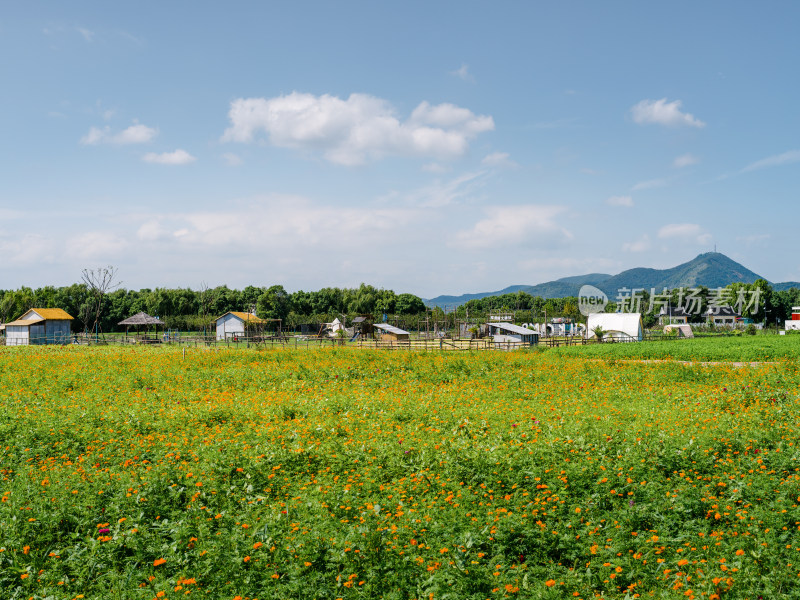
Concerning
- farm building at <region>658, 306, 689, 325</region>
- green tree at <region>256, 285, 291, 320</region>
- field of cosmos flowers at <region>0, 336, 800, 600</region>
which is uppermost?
green tree at <region>256, 285, 291, 320</region>

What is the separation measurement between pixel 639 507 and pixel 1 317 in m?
99.4

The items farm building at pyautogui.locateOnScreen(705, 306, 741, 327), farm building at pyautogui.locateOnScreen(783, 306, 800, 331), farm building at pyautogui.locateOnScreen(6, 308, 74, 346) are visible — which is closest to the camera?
farm building at pyautogui.locateOnScreen(6, 308, 74, 346)

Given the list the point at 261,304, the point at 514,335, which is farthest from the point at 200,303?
the point at 514,335

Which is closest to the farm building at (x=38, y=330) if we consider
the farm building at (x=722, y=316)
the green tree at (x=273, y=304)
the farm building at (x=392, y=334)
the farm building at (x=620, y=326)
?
the farm building at (x=392, y=334)

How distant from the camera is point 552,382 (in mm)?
17500

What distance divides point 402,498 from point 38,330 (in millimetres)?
60315

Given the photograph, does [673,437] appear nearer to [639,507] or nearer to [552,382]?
[639,507]

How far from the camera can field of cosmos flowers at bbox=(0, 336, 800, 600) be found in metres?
5.82

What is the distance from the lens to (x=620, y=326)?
59875 mm

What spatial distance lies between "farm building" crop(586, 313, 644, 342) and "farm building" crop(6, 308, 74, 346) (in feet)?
187

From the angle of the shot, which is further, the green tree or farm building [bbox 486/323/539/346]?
the green tree

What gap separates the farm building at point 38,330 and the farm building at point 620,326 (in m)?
56.9

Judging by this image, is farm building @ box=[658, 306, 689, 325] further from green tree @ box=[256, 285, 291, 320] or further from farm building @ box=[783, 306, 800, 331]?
green tree @ box=[256, 285, 291, 320]

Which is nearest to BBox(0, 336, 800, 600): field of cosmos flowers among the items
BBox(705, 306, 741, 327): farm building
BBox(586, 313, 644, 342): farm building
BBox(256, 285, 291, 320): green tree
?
BBox(586, 313, 644, 342): farm building
